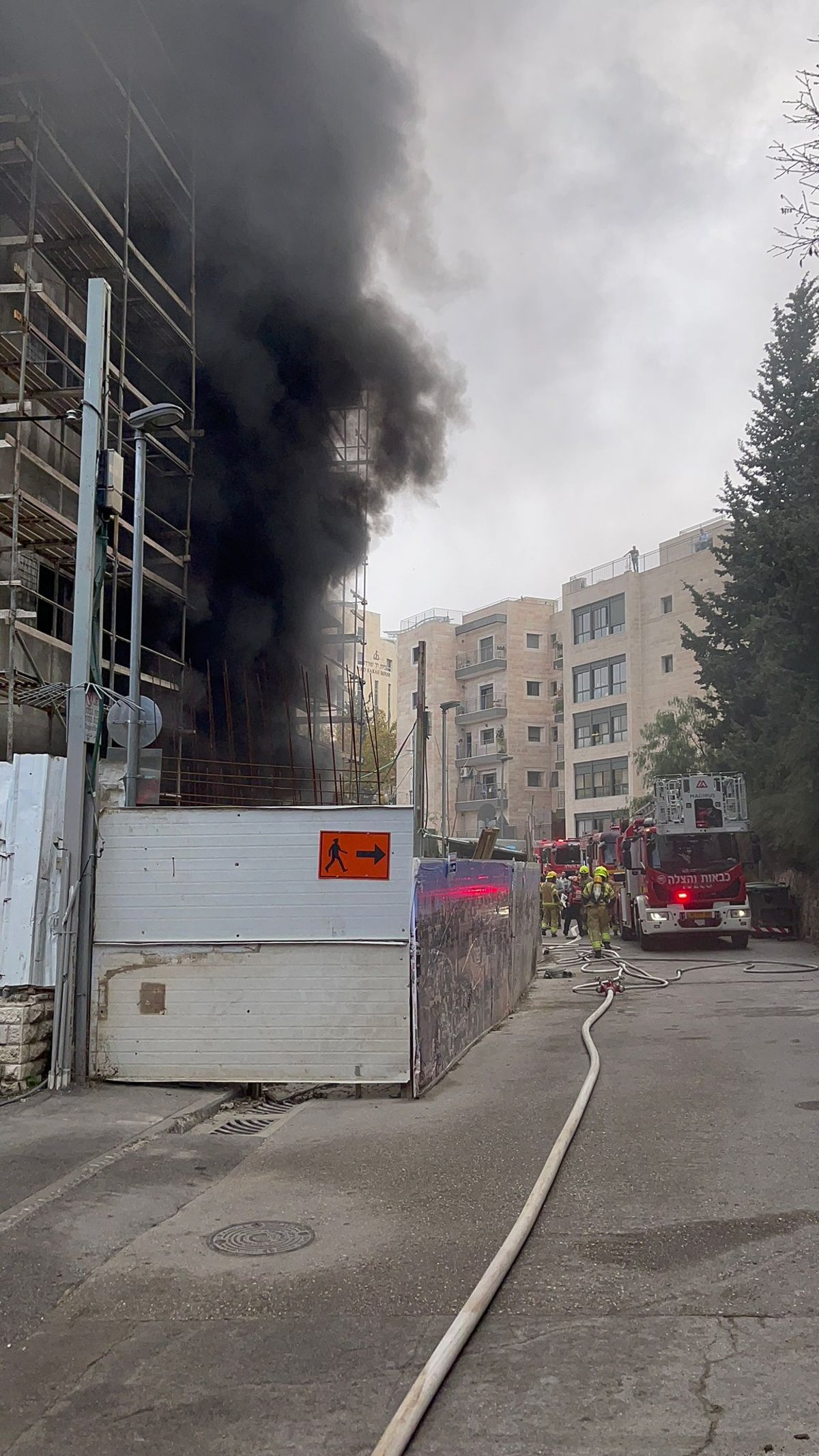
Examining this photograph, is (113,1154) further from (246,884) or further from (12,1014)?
(246,884)

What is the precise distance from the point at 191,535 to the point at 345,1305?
54.4 ft

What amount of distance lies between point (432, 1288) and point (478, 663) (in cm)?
6362

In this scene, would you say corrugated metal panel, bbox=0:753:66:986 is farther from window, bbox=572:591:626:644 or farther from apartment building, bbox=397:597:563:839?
apartment building, bbox=397:597:563:839

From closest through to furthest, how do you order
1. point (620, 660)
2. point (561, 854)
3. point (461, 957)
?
1. point (461, 957)
2. point (561, 854)
3. point (620, 660)

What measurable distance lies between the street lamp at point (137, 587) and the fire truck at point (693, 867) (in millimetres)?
12016

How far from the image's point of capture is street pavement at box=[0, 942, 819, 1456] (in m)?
3.09

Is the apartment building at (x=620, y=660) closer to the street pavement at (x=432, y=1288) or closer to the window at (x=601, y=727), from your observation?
the window at (x=601, y=727)

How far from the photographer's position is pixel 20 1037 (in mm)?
7316

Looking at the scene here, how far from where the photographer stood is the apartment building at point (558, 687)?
4844cm

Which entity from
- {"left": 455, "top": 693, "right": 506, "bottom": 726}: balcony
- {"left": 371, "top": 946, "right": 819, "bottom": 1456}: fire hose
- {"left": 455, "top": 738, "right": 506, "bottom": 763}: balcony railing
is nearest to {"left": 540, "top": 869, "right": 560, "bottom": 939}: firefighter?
{"left": 371, "top": 946, "right": 819, "bottom": 1456}: fire hose

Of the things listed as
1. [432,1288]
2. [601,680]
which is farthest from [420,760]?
[601,680]

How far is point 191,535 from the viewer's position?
1927cm

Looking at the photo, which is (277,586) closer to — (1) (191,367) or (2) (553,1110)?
(1) (191,367)

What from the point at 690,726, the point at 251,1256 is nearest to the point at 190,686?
the point at 251,1256
